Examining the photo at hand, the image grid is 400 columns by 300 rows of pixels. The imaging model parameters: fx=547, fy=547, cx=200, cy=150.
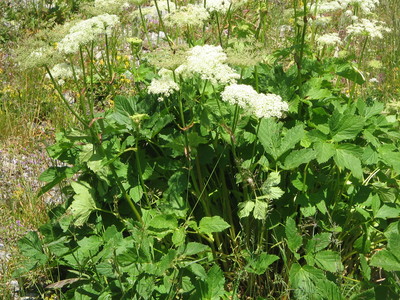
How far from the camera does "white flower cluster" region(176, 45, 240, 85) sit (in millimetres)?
2461

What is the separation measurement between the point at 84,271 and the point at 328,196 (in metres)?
1.36

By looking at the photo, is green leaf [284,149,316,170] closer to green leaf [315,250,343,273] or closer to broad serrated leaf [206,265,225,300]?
green leaf [315,250,343,273]

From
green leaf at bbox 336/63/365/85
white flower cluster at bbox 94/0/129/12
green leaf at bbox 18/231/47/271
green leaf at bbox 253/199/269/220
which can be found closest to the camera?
green leaf at bbox 253/199/269/220

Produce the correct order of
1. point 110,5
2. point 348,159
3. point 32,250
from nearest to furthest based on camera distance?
point 348,159 < point 32,250 < point 110,5

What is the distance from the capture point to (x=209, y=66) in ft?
8.13

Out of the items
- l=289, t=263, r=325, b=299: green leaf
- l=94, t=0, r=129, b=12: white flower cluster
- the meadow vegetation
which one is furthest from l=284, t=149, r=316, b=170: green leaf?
l=94, t=0, r=129, b=12: white flower cluster

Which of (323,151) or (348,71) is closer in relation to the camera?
(323,151)

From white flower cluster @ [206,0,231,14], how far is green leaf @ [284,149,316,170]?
3.25ft

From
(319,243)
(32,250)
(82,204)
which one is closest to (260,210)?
(319,243)

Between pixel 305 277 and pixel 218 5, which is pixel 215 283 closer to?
pixel 305 277

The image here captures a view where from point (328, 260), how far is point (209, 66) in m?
1.09

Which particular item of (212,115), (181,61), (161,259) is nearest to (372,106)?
(212,115)

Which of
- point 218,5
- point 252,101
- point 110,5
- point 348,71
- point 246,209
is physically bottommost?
point 246,209

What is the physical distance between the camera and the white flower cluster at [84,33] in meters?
2.61
